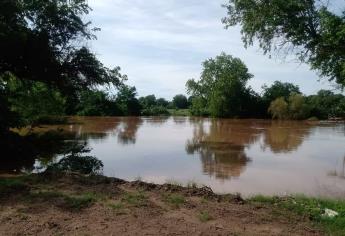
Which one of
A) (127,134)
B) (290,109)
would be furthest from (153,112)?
(127,134)

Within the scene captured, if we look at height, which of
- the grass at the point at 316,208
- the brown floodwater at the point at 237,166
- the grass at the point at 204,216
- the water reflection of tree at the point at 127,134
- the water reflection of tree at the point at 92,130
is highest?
the grass at the point at 204,216

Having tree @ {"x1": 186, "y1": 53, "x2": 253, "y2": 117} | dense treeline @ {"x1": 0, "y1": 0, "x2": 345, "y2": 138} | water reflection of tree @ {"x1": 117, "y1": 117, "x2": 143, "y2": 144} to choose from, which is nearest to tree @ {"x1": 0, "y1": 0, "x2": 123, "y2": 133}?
dense treeline @ {"x1": 0, "y1": 0, "x2": 345, "y2": 138}

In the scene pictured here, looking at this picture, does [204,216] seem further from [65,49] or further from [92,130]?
[92,130]

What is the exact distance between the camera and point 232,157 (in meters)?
19.3

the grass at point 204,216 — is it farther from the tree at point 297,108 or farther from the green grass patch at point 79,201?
the tree at point 297,108

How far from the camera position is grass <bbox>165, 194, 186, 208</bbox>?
7.89m

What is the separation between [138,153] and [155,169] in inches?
202

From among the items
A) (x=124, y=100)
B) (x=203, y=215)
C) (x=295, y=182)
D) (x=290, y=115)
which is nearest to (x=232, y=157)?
(x=295, y=182)

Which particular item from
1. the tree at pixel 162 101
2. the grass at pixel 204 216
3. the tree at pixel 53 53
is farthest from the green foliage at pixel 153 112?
the grass at pixel 204 216

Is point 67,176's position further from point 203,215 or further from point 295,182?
point 295,182

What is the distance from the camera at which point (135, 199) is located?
819cm

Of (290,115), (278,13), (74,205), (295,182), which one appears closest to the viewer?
(74,205)

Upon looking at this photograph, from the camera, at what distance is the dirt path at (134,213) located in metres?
6.49

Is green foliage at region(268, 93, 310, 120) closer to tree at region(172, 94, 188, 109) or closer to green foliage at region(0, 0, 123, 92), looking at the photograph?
tree at region(172, 94, 188, 109)
